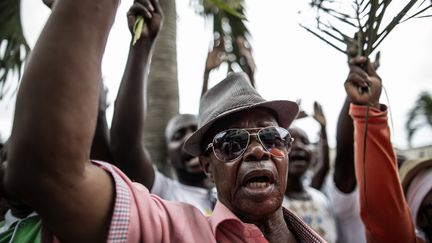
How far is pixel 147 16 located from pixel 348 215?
2.01 m

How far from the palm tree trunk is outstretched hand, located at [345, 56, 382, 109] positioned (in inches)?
85.8

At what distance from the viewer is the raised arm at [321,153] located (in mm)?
3471

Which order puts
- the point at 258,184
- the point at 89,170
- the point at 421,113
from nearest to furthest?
1. the point at 89,170
2. the point at 258,184
3. the point at 421,113

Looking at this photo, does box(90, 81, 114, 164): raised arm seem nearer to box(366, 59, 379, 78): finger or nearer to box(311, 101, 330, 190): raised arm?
box(366, 59, 379, 78): finger

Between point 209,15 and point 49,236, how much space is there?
12.1 feet

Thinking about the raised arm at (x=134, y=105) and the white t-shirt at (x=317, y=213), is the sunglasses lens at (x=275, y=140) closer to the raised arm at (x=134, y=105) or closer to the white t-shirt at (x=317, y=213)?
the raised arm at (x=134, y=105)

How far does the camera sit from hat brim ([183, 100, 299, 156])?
1.61 m

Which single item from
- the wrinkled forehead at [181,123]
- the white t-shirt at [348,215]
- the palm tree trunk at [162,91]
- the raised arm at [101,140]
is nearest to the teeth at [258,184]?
the raised arm at [101,140]

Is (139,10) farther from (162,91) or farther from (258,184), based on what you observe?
(162,91)

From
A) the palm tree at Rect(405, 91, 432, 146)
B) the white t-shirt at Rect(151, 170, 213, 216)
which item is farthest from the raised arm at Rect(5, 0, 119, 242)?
the palm tree at Rect(405, 91, 432, 146)

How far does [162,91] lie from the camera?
4.01 meters

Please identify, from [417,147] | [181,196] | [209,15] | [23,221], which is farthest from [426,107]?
[23,221]

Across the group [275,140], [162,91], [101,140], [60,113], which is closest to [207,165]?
[275,140]

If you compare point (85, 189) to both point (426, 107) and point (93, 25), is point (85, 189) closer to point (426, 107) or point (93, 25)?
point (93, 25)
